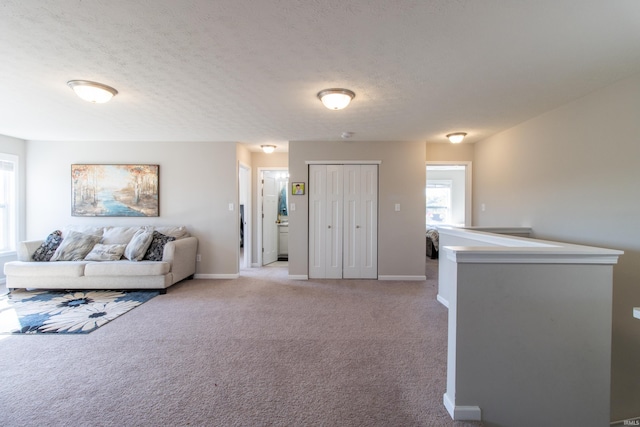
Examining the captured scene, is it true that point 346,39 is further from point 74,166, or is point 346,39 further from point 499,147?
point 74,166

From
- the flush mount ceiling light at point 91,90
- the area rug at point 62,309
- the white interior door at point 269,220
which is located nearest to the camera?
the flush mount ceiling light at point 91,90

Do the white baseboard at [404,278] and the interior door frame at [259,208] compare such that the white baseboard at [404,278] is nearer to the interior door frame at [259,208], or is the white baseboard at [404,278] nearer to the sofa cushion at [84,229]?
the interior door frame at [259,208]

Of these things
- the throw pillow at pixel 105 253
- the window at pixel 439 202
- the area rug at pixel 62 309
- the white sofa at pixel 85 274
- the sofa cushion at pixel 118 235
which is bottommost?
the area rug at pixel 62 309

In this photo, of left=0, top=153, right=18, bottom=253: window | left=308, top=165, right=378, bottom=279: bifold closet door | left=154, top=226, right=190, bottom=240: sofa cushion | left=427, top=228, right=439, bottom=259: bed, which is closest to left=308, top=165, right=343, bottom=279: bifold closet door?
left=308, top=165, right=378, bottom=279: bifold closet door

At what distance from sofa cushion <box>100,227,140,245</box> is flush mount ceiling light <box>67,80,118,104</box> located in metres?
2.44

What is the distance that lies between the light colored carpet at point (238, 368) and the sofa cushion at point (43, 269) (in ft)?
4.56

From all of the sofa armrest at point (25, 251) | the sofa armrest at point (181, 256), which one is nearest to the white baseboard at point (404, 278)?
the sofa armrest at point (181, 256)

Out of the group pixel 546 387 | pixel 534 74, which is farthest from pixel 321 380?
pixel 534 74

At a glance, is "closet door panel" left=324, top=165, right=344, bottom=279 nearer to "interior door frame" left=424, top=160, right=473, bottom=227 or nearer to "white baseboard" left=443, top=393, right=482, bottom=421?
"interior door frame" left=424, top=160, right=473, bottom=227

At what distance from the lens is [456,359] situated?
62.6 inches

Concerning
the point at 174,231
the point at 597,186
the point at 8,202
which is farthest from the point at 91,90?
the point at 597,186

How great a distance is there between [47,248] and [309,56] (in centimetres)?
475

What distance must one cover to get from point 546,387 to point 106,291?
494 cm

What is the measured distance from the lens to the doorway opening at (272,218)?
5.55 metres
